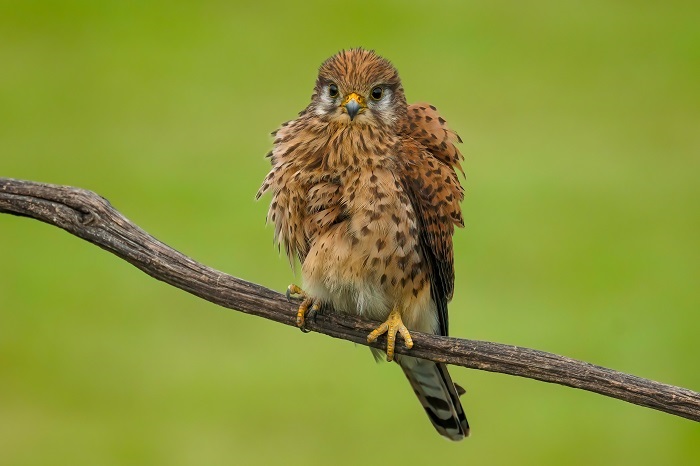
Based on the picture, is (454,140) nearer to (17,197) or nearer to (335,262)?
(335,262)

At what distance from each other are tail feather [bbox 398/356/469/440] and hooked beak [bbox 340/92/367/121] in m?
0.78

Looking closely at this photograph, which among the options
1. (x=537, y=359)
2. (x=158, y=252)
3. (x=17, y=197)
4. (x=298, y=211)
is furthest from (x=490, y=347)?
(x=17, y=197)

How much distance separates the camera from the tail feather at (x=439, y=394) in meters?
2.91

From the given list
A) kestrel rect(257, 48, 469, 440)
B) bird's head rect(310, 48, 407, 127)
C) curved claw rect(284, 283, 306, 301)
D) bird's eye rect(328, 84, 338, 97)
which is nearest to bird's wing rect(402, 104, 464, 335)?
kestrel rect(257, 48, 469, 440)

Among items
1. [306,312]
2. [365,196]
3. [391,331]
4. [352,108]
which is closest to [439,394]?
[391,331]

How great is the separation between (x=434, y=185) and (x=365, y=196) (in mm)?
211

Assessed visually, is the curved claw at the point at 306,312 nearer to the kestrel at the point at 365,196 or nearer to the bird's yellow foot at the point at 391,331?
the kestrel at the point at 365,196

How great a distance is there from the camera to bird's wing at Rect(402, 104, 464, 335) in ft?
8.62

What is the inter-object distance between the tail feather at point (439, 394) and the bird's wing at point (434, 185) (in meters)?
0.20

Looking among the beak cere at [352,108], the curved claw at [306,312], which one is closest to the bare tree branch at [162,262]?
the curved claw at [306,312]

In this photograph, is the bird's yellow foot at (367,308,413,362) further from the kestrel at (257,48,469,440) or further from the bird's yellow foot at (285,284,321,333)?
the bird's yellow foot at (285,284,321,333)

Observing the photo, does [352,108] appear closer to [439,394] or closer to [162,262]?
[162,262]

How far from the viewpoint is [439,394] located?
2.95 metres

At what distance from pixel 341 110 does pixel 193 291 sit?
22.9 inches
